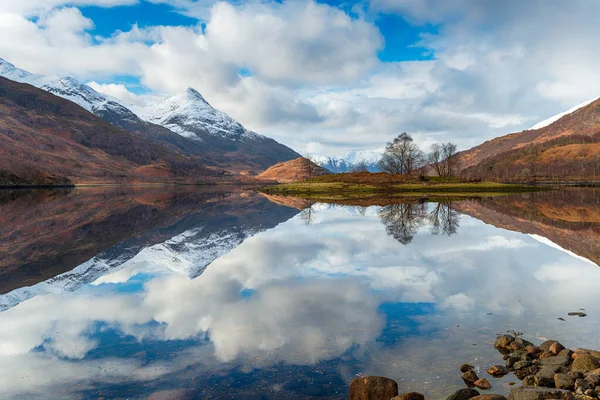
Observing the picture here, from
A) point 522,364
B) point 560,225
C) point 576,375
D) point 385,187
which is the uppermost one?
point 385,187

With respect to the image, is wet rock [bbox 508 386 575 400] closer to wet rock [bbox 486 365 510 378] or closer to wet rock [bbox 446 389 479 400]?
wet rock [bbox 446 389 479 400]

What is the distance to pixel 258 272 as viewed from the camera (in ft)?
94.8

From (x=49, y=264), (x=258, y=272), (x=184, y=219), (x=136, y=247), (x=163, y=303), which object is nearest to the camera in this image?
(x=163, y=303)

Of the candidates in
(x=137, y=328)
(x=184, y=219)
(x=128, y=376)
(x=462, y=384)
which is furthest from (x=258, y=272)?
(x=184, y=219)

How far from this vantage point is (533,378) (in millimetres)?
12953

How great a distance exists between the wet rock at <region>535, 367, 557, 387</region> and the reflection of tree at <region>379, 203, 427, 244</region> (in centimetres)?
2650

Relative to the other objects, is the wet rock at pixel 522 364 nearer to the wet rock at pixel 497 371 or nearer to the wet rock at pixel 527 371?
the wet rock at pixel 527 371

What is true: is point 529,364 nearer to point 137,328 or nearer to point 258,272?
point 137,328

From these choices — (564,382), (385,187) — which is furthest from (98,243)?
(385,187)

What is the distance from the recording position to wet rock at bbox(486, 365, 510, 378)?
44.9 ft

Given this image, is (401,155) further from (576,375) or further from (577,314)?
(576,375)

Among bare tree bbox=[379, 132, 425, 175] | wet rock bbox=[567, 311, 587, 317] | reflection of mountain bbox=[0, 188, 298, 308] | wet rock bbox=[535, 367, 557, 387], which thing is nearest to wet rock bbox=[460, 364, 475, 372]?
wet rock bbox=[535, 367, 557, 387]

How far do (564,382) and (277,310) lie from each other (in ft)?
39.2

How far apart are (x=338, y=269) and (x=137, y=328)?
14.3m
